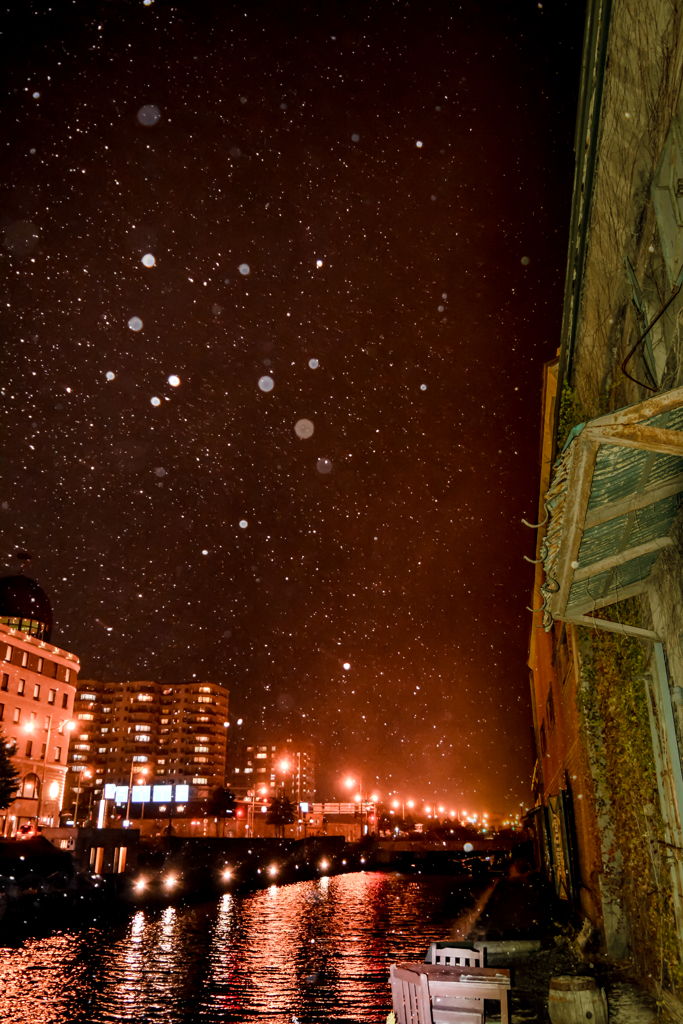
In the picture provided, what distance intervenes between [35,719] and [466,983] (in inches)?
2626

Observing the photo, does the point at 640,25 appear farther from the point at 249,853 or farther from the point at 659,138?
the point at 249,853

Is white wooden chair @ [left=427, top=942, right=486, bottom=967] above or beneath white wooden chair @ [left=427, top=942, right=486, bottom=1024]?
above

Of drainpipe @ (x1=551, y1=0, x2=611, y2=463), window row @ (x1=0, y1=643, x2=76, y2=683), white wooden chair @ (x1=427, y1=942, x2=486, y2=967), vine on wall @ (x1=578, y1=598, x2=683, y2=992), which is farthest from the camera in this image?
window row @ (x1=0, y1=643, x2=76, y2=683)

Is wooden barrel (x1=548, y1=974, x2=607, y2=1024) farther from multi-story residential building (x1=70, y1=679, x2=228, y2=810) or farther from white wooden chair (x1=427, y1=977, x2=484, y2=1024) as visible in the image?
multi-story residential building (x1=70, y1=679, x2=228, y2=810)

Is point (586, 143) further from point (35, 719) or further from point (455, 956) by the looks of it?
point (35, 719)

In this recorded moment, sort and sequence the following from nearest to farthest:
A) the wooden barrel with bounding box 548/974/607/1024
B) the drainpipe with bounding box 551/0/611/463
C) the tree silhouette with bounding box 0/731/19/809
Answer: the drainpipe with bounding box 551/0/611/463, the wooden barrel with bounding box 548/974/607/1024, the tree silhouette with bounding box 0/731/19/809

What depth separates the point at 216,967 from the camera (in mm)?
14984

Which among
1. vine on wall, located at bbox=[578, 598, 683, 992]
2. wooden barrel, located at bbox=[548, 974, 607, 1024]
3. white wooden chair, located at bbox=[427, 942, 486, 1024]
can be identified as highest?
vine on wall, located at bbox=[578, 598, 683, 992]

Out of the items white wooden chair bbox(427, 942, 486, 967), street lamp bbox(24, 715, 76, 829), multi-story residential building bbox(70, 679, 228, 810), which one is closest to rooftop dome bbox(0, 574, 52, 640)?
street lamp bbox(24, 715, 76, 829)

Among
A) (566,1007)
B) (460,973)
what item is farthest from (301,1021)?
(460,973)

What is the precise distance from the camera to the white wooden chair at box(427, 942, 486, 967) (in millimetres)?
6855

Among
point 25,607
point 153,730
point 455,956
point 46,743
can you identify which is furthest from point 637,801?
point 153,730

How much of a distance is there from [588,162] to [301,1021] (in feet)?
40.6

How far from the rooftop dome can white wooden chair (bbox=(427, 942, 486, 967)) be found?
78762mm
